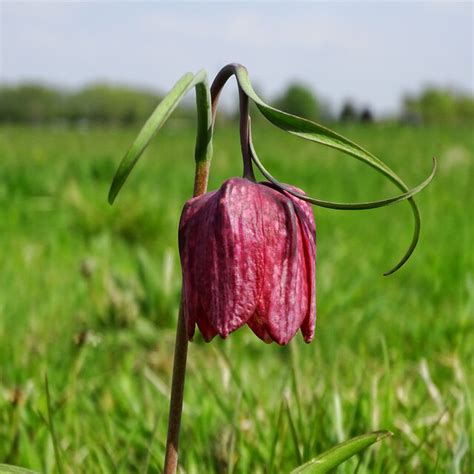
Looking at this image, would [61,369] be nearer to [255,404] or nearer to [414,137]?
[255,404]

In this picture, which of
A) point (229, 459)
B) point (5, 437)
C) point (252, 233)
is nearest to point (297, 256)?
point (252, 233)

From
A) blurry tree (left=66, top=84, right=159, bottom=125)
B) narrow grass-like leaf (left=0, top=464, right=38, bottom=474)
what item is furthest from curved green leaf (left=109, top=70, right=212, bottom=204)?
blurry tree (left=66, top=84, right=159, bottom=125)

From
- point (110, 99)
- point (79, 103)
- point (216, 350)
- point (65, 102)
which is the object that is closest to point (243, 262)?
point (216, 350)

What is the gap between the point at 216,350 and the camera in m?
1.18

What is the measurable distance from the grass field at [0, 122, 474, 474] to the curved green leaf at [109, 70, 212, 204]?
1.31ft

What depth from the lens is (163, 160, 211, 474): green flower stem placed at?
0.72m

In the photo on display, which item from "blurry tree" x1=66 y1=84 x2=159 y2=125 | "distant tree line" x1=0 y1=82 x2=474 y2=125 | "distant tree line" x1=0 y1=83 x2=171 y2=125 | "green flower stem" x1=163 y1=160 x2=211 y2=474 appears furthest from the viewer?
"blurry tree" x1=66 y1=84 x2=159 y2=125

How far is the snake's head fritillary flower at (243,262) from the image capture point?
2.25 feet

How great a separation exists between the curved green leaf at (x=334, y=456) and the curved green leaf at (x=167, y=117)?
0.27 meters

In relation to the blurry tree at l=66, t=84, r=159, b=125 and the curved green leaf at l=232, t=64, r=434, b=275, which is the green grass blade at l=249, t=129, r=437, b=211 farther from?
the blurry tree at l=66, t=84, r=159, b=125

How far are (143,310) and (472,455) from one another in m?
1.00

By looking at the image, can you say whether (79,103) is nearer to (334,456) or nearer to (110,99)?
(110,99)

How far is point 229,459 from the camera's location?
100 cm

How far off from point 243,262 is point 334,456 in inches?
7.5
